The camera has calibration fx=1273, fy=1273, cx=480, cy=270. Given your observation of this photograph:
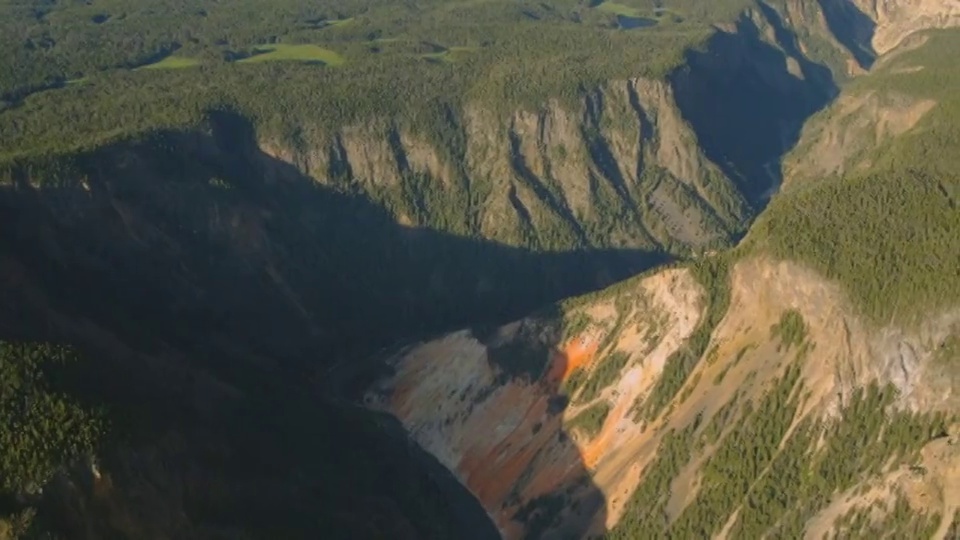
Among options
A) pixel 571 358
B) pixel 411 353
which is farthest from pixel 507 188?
pixel 571 358

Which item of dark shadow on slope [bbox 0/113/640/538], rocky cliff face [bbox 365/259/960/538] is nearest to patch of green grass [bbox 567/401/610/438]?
rocky cliff face [bbox 365/259/960/538]

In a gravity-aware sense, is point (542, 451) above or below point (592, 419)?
below

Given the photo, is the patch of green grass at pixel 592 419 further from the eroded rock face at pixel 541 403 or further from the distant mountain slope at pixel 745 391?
the eroded rock face at pixel 541 403

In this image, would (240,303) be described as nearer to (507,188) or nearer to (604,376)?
(604,376)

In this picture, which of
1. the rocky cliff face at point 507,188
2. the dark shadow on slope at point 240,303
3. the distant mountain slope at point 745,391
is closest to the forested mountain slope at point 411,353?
the distant mountain slope at point 745,391

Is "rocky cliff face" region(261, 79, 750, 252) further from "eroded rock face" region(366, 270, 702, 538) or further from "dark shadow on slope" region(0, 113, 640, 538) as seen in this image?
"eroded rock face" region(366, 270, 702, 538)

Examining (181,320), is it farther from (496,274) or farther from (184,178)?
(496,274)
